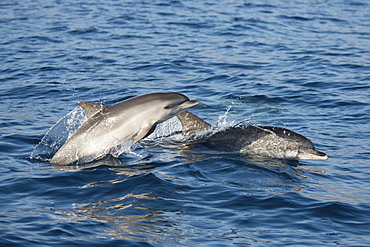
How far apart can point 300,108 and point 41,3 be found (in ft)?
69.6

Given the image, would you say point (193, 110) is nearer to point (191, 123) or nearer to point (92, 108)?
point (191, 123)

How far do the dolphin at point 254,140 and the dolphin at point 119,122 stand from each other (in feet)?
5.57

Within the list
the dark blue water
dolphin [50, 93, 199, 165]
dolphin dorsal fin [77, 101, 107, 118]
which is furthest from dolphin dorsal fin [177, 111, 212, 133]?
dolphin dorsal fin [77, 101, 107, 118]

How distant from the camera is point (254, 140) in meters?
11.9

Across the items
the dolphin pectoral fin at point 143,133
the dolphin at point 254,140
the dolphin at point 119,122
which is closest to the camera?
the dolphin pectoral fin at point 143,133

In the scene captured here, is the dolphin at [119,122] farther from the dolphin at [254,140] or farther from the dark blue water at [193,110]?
the dolphin at [254,140]

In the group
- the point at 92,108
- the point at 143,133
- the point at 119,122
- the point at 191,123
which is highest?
the point at 92,108

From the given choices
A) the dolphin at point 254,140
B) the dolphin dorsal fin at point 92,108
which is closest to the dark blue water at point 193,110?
the dolphin at point 254,140

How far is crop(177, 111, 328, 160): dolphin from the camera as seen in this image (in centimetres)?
1161

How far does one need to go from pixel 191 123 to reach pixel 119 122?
93.6 inches

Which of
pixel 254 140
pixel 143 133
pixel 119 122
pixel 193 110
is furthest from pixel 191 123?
pixel 193 110

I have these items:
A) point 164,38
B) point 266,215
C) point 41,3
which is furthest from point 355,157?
point 41,3

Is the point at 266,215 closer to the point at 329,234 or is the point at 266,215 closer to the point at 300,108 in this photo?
the point at 329,234

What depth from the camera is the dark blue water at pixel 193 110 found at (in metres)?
8.03
